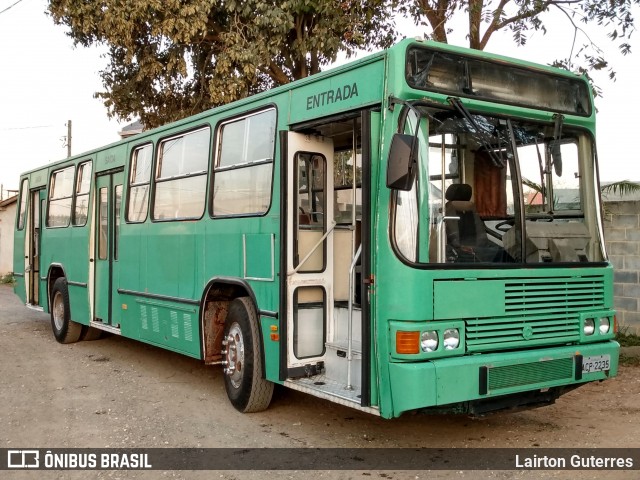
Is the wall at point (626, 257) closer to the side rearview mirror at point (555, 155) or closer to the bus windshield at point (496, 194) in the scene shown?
the bus windshield at point (496, 194)

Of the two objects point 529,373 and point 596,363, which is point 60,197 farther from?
point 596,363

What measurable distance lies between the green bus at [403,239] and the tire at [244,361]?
0.02 meters

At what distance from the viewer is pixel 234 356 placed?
698cm

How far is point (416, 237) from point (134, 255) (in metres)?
5.09

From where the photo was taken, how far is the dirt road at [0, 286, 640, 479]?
18.9ft

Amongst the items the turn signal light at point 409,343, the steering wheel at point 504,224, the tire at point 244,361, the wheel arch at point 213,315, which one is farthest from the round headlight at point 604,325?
the wheel arch at point 213,315

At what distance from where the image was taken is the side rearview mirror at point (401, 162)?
15.3ft

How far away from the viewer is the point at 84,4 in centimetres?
1236

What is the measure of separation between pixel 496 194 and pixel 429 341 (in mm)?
1382

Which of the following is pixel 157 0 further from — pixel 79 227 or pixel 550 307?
pixel 550 307

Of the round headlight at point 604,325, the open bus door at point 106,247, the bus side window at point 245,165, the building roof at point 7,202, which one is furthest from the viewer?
the building roof at point 7,202

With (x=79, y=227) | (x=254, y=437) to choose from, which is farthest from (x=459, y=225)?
(x=79, y=227)

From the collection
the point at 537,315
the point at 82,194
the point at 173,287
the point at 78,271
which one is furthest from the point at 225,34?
the point at 537,315

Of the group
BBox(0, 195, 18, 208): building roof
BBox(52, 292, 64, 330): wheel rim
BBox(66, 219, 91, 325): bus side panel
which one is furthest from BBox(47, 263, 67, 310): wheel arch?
BBox(0, 195, 18, 208): building roof
